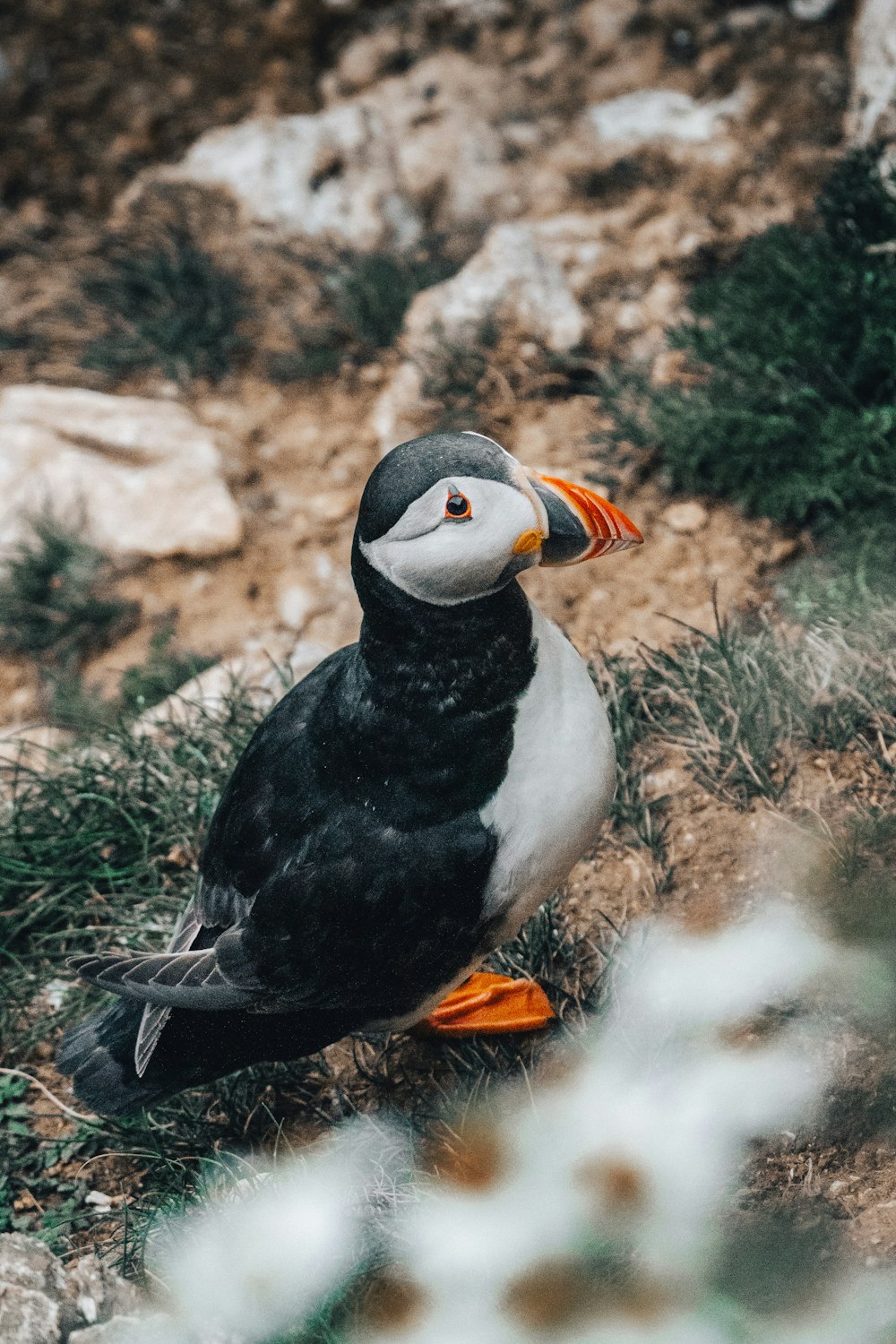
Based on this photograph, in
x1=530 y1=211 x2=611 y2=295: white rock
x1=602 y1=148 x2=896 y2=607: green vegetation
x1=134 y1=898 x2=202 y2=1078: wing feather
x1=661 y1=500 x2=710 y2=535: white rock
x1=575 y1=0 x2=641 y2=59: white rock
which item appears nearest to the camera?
x1=134 y1=898 x2=202 y2=1078: wing feather

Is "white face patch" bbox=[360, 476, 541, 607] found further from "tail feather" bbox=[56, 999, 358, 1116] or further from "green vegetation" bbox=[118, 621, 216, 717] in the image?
"green vegetation" bbox=[118, 621, 216, 717]

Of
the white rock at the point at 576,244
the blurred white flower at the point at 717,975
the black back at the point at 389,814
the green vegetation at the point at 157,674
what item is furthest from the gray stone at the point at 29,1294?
the white rock at the point at 576,244

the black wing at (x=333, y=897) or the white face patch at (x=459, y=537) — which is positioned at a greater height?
the white face patch at (x=459, y=537)

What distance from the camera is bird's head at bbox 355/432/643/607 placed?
75.8 inches

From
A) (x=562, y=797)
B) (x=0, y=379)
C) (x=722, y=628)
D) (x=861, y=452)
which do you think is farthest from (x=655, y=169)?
(x=562, y=797)

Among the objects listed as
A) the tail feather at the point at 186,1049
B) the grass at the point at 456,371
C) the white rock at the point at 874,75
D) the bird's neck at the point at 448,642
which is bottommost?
the tail feather at the point at 186,1049

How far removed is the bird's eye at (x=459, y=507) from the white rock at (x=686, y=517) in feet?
6.41

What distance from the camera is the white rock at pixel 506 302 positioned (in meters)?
4.22

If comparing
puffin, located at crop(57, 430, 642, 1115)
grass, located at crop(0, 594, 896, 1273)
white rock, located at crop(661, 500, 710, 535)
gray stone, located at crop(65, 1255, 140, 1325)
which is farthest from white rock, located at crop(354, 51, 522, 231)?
gray stone, located at crop(65, 1255, 140, 1325)

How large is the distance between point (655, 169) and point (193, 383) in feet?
6.37

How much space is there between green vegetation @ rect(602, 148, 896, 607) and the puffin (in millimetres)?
1336

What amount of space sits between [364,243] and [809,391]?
2.12 m

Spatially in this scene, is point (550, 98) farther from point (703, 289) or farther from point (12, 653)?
point (12, 653)

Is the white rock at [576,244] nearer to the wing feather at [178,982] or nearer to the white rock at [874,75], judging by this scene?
the white rock at [874,75]
